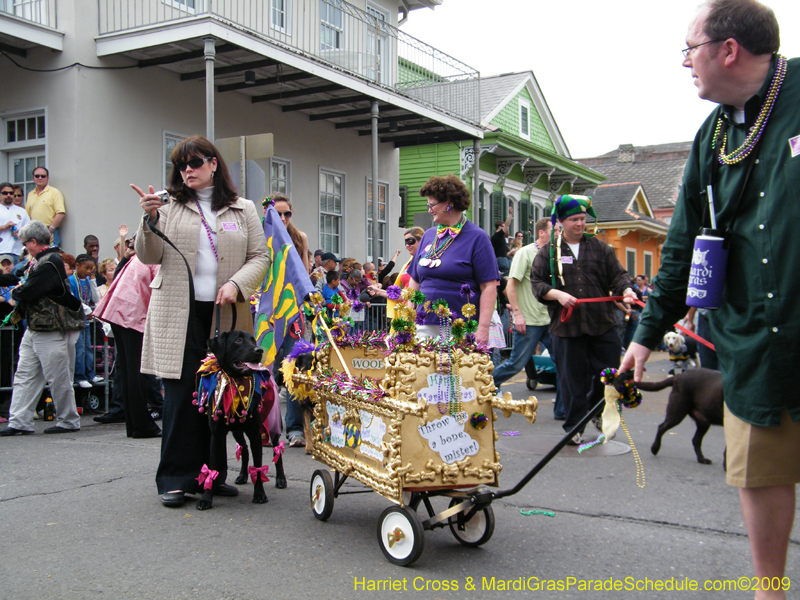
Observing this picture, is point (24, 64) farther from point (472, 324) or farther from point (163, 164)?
point (472, 324)

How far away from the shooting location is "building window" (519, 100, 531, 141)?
2508cm

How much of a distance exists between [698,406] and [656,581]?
2.64 m

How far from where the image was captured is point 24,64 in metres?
11.3

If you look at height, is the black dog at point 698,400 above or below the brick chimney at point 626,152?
below

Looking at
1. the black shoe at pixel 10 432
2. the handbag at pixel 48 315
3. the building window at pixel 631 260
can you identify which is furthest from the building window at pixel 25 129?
the building window at pixel 631 260

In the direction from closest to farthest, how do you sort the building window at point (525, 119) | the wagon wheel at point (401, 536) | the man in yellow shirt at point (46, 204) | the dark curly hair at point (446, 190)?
the wagon wheel at point (401, 536) → the dark curly hair at point (446, 190) → the man in yellow shirt at point (46, 204) → the building window at point (525, 119)

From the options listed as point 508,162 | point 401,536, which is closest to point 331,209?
point 508,162

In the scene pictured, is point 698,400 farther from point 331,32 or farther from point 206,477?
point 331,32

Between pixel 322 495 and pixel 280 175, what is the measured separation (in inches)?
438

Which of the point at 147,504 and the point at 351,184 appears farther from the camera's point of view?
the point at 351,184

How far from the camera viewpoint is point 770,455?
93.7 inches

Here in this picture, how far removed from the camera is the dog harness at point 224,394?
14.1 feet

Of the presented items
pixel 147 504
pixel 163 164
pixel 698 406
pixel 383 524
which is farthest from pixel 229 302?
pixel 163 164

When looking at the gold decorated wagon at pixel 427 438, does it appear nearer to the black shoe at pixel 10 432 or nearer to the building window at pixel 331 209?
the black shoe at pixel 10 432
